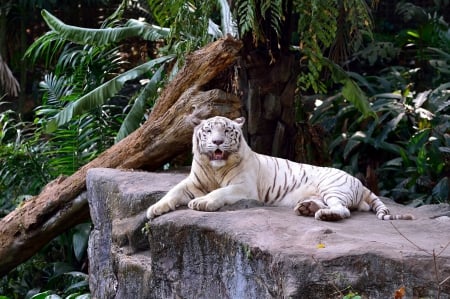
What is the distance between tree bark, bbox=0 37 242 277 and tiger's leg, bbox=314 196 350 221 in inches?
84.4

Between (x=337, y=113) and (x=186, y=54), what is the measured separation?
399 centimetres

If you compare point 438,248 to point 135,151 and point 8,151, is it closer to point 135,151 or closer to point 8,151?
point 135,151

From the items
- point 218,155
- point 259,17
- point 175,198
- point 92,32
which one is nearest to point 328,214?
point 218,155

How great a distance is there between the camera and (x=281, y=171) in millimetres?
6832

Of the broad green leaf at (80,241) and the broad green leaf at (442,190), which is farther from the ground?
the broad green leaf at (442,190)

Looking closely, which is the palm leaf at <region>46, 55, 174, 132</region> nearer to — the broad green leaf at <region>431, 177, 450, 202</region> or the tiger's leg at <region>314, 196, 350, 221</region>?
the broad green leaf at <region>431, 177, 450, 202</region>

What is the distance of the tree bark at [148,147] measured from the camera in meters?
8.18

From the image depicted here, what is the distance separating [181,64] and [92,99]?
1.29m

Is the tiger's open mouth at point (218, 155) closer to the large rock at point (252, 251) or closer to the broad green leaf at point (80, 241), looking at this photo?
the large rock at point (252, 251)

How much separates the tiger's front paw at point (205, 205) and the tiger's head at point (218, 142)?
358 mm

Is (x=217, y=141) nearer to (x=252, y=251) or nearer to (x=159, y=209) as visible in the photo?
(x=159, y=209)

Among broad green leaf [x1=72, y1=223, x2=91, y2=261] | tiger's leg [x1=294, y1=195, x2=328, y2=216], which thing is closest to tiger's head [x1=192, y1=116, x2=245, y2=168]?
tiger's leg [x1=294, y1=195, x2=328, y2=216]

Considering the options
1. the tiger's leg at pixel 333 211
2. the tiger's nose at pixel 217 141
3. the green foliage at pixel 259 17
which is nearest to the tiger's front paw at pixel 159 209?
the tiger's nose at pixel 217 141

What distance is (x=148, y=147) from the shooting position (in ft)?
27.8
